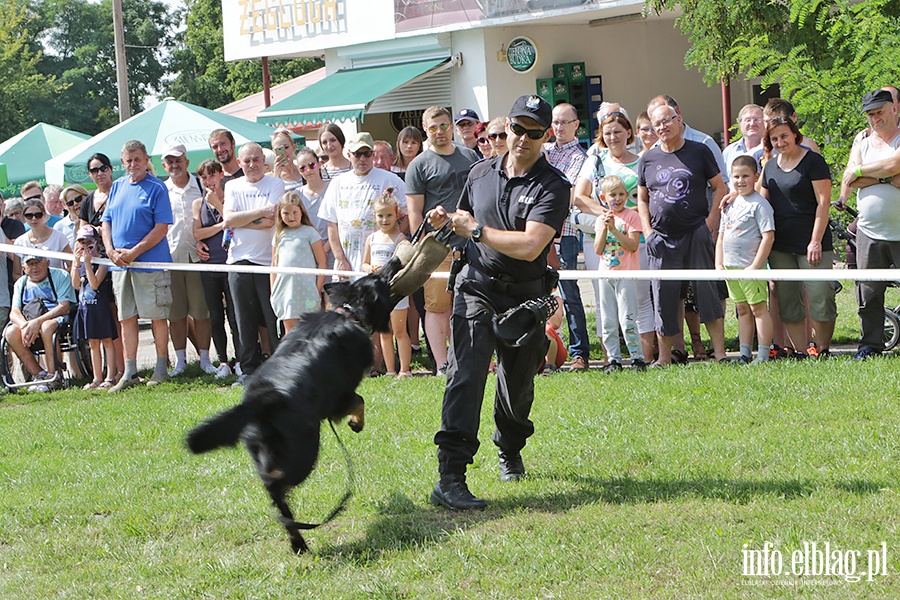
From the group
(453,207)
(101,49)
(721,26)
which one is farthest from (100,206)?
(101,49)

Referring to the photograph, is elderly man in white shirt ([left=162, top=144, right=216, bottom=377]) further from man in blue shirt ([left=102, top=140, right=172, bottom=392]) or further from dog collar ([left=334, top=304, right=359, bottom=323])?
dog collar ([left=334, top=304, right=359, bottom=323])

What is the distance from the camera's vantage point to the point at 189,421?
26.1 ft

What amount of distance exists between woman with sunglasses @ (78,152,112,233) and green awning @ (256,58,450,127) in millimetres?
12233

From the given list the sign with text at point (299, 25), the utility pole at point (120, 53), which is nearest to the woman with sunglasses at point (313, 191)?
the sign with text at point (299, 25)

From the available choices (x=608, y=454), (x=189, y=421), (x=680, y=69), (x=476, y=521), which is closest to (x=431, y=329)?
(x=189, y=421)

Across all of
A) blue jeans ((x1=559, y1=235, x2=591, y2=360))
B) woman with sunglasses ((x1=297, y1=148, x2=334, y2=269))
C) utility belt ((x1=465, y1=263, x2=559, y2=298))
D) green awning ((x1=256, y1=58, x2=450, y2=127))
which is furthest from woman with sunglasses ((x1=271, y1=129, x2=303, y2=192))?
green awning ((x1=256, y1=58, x2=450, y2=127))

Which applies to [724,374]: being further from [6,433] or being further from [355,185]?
[6,433]

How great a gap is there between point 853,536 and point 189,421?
202 inches

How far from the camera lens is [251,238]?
378 inches

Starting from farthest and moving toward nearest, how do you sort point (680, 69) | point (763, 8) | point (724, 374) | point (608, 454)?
point (680, 69), point (763, 8), point (724, 374), point (608, 454)

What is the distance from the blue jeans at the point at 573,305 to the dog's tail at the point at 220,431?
510 centimetres

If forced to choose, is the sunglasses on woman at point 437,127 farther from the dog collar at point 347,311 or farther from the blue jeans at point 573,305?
the dog collar at point 347,311

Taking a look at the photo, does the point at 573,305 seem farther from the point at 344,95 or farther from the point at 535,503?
the point at 344,95

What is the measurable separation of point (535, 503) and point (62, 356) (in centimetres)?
720
